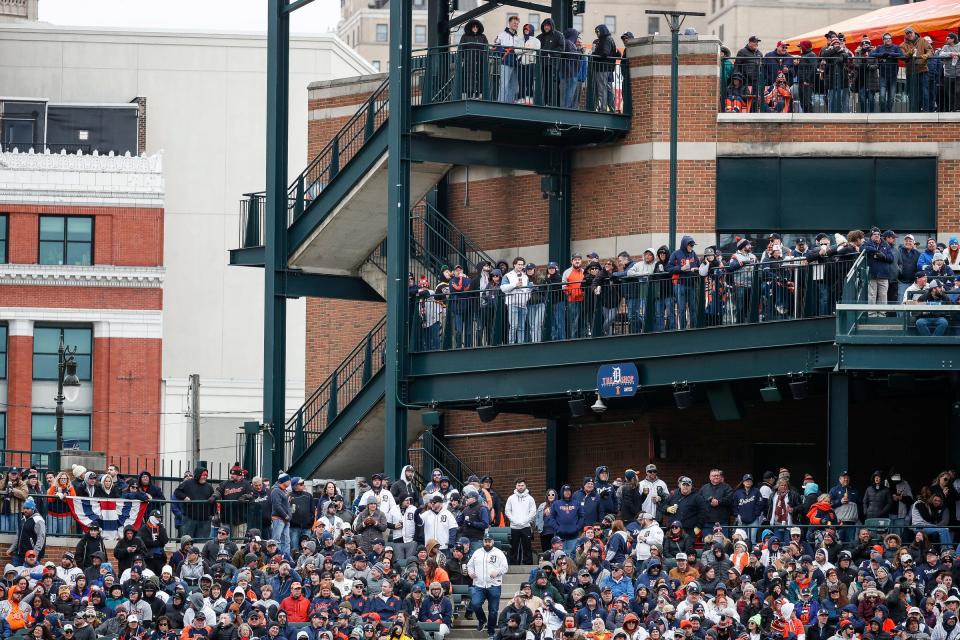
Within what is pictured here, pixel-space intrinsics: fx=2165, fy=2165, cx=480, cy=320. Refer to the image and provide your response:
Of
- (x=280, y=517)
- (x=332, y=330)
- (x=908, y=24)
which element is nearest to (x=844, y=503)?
(x=280, y=517)

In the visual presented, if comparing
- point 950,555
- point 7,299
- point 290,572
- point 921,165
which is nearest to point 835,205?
point 921,165

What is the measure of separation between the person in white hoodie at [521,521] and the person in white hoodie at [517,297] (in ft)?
11.4

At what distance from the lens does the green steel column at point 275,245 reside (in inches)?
1582

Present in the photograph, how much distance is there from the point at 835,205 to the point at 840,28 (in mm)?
6116

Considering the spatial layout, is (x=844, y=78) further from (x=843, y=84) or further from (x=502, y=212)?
(x=502, y=212)

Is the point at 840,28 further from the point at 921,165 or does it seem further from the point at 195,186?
the point at 195,186

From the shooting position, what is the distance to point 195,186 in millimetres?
85875

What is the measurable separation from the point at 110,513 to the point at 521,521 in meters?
6.54

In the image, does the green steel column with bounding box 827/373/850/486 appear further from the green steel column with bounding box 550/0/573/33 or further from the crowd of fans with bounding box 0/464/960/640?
the green steel column with bounding box 550/0/573/33

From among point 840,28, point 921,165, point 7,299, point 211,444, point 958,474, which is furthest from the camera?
point 211,444

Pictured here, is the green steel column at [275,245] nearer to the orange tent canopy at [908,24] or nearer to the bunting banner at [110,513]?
the bunting banner at [110,513]

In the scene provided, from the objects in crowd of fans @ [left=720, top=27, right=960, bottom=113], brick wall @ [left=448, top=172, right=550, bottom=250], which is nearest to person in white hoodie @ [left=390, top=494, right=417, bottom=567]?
brick wall @ [left=448, top=172, right=550, bottom=250]

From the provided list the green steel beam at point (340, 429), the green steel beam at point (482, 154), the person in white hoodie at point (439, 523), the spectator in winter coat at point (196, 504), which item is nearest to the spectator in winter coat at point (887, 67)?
the green steel beam at point (482, 154)

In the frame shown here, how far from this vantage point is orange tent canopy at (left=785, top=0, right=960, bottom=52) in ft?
135
